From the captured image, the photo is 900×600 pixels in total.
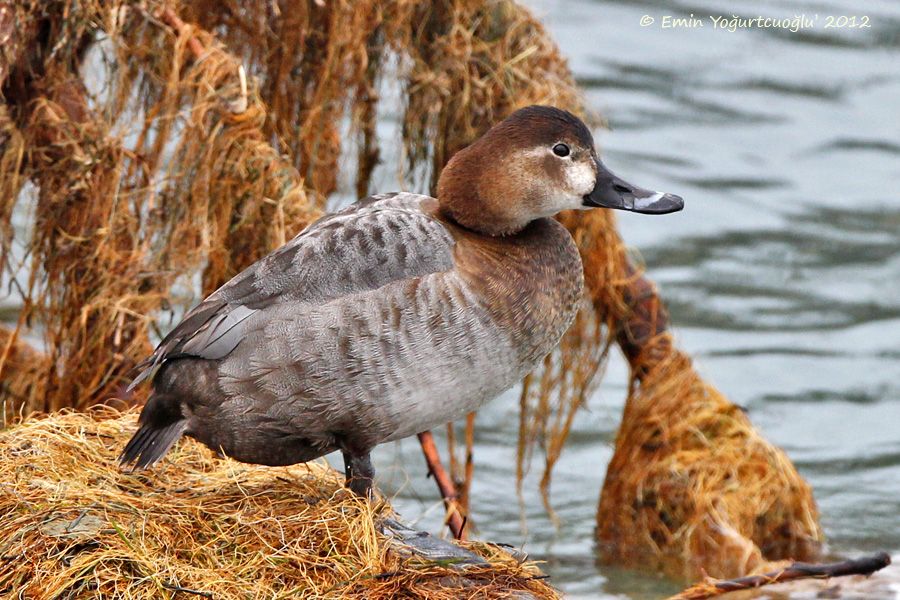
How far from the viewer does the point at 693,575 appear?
630cm

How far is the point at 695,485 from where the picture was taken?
20.9ft

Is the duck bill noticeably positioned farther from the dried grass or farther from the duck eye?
the dried grass

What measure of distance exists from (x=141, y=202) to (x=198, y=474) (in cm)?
153

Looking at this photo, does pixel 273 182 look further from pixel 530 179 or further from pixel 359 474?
pixel 359 474

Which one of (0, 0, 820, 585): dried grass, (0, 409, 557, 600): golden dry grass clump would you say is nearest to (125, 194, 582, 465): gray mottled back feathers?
(0, 409, 557, 600): golden dry grass clump

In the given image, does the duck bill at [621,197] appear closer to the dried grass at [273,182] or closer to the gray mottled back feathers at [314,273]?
the gray mottled back feathers at [314,273]

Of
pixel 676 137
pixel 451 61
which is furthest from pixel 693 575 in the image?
pixel 676 137

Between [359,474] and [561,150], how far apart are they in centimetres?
116

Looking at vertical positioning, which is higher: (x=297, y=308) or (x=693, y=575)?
(x=297, y=308)

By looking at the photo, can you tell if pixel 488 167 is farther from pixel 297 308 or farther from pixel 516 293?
pixel 297 308

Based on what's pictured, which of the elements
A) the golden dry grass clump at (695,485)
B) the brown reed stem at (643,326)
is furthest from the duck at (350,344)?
the golden dry grass clump at (695,485)

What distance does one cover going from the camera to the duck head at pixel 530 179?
426 cm

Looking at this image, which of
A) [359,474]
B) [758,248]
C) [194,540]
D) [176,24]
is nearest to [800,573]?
[359,474]

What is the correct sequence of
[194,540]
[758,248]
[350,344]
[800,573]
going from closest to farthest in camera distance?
[194,540] → [350,344] → [800,573] → [758,248]
